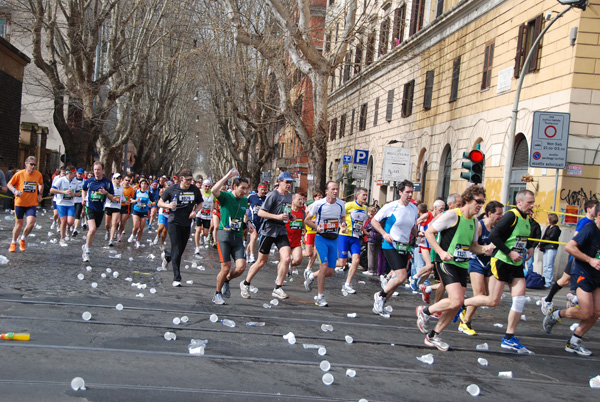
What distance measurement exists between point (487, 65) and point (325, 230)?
41.7ft

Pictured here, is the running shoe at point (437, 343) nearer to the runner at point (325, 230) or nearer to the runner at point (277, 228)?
the runner at point (325, 230)

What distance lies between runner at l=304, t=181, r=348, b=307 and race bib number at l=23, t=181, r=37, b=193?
5934 mm

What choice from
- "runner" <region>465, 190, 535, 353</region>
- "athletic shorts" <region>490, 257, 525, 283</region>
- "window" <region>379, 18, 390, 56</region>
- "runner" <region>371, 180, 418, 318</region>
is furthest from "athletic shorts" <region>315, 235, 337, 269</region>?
"window" <region>379, 18, 390, 56</region>

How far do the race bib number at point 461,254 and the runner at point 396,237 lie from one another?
5.11 feet

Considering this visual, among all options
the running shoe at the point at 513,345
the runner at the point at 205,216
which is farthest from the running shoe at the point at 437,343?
the runner at the point at 205,216

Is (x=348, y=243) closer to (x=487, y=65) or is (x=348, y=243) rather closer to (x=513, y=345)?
(x=513, y=345)

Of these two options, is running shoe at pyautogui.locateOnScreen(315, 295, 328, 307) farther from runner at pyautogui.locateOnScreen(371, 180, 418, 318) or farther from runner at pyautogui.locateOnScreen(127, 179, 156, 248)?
runner at pyautogui.locateOnScreen(127, 179, 156, 248)

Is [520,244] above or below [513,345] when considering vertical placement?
above

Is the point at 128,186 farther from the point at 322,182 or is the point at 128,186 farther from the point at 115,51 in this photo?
the point at 115,51

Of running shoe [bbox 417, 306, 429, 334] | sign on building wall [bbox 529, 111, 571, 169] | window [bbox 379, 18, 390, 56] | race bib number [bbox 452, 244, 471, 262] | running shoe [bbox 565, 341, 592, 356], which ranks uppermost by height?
window [bbox 379, 18, 390, 56]

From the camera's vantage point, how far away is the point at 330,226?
9492 millimetres

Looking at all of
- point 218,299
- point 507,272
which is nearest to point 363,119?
point 218,299

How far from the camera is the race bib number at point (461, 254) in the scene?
23.5 ft

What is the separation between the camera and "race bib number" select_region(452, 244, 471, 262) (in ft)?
23.5
